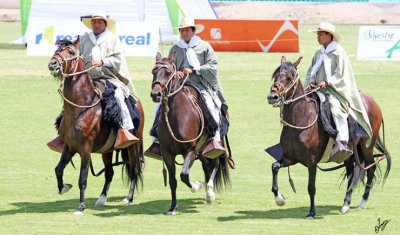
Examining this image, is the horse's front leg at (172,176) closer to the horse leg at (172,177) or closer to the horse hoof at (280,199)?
the horse leg at (172,177)

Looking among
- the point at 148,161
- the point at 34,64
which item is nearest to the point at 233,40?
the point at 34,64

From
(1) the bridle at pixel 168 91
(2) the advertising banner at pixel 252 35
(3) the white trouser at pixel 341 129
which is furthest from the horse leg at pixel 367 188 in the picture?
(2) the advertising banner at pixel 252 35

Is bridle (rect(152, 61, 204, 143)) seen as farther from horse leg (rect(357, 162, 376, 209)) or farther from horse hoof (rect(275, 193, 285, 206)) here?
horse leg (rect(357, 162, 376, 209))

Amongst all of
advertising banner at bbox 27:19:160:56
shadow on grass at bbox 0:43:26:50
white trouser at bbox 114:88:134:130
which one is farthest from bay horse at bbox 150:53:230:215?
shadow on grass at bbox 0:43:26:50

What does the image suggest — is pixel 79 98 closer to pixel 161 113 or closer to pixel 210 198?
pixel 161 113

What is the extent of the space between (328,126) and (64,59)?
11.4ft

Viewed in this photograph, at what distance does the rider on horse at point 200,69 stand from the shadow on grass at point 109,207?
73 centimetres

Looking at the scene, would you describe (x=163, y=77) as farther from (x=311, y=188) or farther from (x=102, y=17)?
(x=311, y=188)

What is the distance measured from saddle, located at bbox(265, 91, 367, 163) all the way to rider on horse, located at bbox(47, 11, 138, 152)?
2036 millimetres

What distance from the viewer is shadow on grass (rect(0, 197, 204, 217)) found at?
1100 cm

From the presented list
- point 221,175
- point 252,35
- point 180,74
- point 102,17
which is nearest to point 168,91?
point 180,74

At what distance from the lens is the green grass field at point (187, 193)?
10109 mm

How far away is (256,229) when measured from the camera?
389 inches

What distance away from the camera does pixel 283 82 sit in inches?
403
